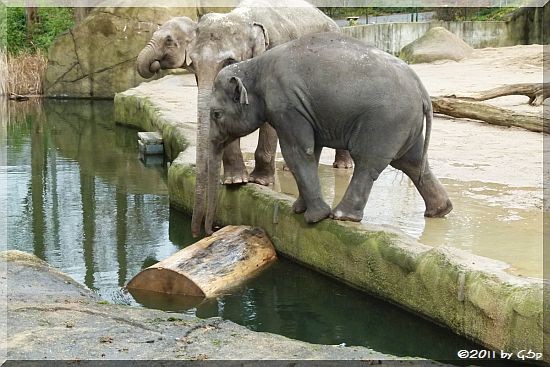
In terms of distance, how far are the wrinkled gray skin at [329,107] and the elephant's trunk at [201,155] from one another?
155mm

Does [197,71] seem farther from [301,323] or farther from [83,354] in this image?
[83,354]

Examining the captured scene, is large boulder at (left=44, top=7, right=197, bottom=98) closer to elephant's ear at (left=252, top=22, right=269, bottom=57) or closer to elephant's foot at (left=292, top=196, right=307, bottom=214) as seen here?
elephant's ear at (left=252, top=22, right=269, bottom=57)

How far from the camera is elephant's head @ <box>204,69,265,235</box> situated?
6348mm

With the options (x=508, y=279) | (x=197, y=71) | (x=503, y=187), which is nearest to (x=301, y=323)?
(x=508, y=279)

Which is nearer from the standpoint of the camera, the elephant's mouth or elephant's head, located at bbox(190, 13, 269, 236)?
elephant's head, located at bbox(190, 13, 269, 236)

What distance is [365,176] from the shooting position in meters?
6.17

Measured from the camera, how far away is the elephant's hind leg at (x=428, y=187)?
654 centimetres

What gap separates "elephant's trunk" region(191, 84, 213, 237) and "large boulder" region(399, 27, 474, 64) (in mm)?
12776

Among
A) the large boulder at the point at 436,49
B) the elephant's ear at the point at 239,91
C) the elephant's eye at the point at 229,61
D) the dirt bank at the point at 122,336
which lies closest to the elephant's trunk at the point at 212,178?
the elephant's ear at the point at 239,91

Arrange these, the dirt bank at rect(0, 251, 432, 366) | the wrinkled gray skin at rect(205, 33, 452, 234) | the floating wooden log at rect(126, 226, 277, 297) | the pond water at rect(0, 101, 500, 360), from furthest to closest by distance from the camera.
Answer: the floating wooden log at rect(126, 226, 277, 297)
the wrinkled gray skin at rect(205, 33, 452, 234)
the pond water at rect(0, 101, 500, 360)
the dirt bank at rect(0, 251, 432, 366)

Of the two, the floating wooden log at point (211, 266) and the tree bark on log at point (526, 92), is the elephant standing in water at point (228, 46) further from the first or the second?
the tree bark on log at point (526, 92)

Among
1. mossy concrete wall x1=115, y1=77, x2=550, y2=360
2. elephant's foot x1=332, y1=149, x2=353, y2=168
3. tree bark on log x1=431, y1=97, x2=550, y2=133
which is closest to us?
mossy concrete wall x1=115, y1=77, x2=550, y2=360

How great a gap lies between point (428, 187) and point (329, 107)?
107cm

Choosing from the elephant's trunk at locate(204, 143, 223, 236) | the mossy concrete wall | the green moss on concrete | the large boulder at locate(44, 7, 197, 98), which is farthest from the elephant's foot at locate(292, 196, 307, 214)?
the large boulder at locate(44, 7, 197, 98)
